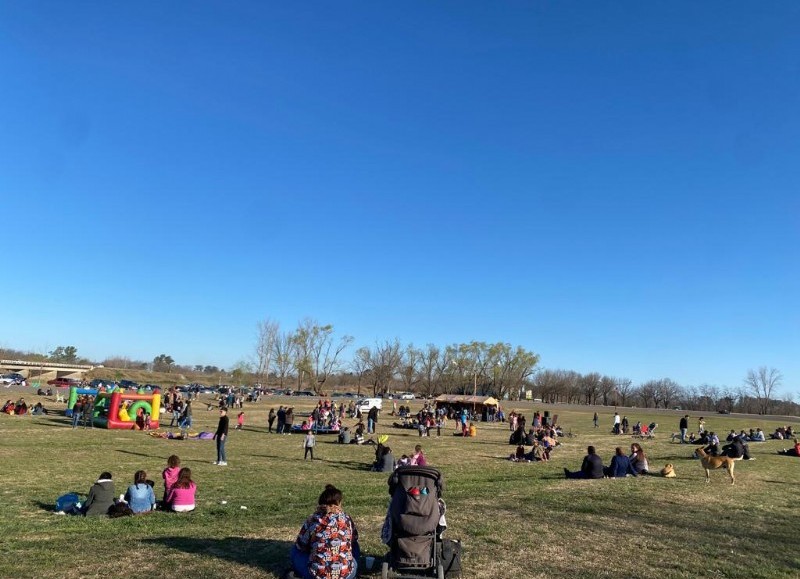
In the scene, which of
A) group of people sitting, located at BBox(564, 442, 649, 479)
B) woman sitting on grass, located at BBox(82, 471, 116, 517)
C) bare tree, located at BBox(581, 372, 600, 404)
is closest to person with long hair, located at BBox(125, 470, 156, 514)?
woman sitting on grass, located at BBox(82, 471, 116, 517)

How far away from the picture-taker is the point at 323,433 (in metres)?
31.7

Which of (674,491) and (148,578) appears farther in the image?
(674,491)

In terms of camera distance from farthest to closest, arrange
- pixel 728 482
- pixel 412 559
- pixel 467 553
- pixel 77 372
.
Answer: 1. pixel 77 372
2. pixel 728 482
3. pixel 467 553
4. pixel 412 559

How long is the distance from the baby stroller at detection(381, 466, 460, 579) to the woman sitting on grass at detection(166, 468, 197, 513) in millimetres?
5913

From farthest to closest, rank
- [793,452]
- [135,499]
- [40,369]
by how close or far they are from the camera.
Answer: [40,369], [793,452], [135,499]

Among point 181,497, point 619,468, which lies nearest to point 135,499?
point 181,497

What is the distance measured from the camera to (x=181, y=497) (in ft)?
36.1


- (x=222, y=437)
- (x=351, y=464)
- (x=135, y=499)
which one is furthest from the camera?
(x=351, y=464)

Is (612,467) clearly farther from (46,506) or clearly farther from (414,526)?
(46,506)

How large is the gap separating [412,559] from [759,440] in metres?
35.6

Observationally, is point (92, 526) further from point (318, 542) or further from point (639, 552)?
point (639, 552)

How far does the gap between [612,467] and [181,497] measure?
1283 cm

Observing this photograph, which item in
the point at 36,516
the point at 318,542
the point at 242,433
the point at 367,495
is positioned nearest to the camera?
the point at 318,542

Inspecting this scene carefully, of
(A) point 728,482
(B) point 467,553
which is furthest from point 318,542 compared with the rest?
(A) point 728,482
